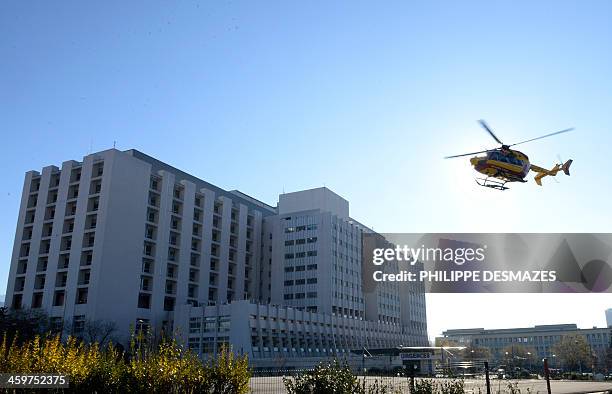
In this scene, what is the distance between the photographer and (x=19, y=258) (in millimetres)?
98750

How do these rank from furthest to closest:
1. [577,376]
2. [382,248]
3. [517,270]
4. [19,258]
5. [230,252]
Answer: [382,248], [230,252], [19,258], [577,376], [517,270]

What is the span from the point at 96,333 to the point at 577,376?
2915 inches

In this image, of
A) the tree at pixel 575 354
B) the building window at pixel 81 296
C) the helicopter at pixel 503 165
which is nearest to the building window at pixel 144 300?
the building window at pixel 81 296

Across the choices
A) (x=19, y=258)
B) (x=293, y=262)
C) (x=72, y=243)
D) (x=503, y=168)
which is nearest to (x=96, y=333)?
(x=72, y=243)

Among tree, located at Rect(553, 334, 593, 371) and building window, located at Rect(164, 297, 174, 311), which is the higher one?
building window, located at Rect(164, 297, 174, 311)

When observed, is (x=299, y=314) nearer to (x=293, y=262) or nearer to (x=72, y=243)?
(x=293, y=262)

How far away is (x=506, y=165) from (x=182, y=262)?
250 ft

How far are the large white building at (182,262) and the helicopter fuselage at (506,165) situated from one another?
56238 millimetres

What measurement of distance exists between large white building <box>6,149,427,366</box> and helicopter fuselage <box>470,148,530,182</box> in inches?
2214

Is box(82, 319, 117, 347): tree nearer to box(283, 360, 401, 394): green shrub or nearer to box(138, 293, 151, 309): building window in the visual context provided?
box(138, 293, 151, 309): building window

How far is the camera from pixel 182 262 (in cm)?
10306

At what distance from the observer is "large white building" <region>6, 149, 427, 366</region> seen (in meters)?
90.8

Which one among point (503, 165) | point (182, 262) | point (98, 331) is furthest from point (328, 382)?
point (182, 262)

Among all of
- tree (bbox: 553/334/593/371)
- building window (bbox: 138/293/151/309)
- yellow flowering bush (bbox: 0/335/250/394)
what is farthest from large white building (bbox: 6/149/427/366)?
yellow flowering bush (bbox: 0/335/250/394)
